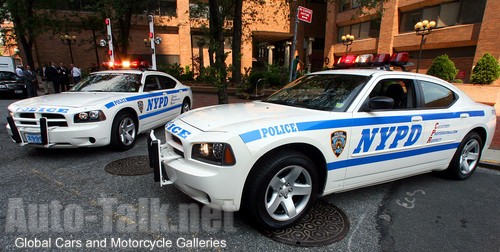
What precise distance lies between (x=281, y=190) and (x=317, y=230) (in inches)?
22.9

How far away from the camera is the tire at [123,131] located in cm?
501

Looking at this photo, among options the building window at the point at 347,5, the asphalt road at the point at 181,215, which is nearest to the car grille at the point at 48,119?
the asphalt road at the point at 181,215

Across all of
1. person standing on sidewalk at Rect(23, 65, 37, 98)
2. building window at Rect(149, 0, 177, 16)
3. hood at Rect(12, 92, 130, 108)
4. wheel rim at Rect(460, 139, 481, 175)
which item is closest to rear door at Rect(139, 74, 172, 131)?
hood at Rect(12, 92, 130, 108)

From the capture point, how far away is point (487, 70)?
1434cm

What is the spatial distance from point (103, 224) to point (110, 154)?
8.28 ft

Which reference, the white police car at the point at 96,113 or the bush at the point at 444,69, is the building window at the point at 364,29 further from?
the white police car at the point at 96,113

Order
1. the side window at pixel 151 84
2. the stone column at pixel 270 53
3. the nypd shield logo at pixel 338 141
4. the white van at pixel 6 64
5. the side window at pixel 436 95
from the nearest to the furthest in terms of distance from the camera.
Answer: the nypd shield logo at pixel 338 141, the side window at pixel 436 95, the side window at pixel 151 84, the white van at pixel 6 64, the stone column at pixel 270 53

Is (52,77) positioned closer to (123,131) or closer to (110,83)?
(110,83)

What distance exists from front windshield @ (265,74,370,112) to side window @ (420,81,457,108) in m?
1.00

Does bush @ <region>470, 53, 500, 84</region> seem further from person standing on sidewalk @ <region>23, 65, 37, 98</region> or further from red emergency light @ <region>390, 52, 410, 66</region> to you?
person standing on sidewalk @ <region>23, 65, 37, 98</region>

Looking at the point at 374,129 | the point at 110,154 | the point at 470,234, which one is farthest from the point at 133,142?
the point at 470,234

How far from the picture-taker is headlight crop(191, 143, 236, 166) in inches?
95.7

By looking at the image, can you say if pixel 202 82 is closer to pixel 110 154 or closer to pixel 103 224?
pixel 110 154

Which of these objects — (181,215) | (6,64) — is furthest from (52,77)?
(6,64)
